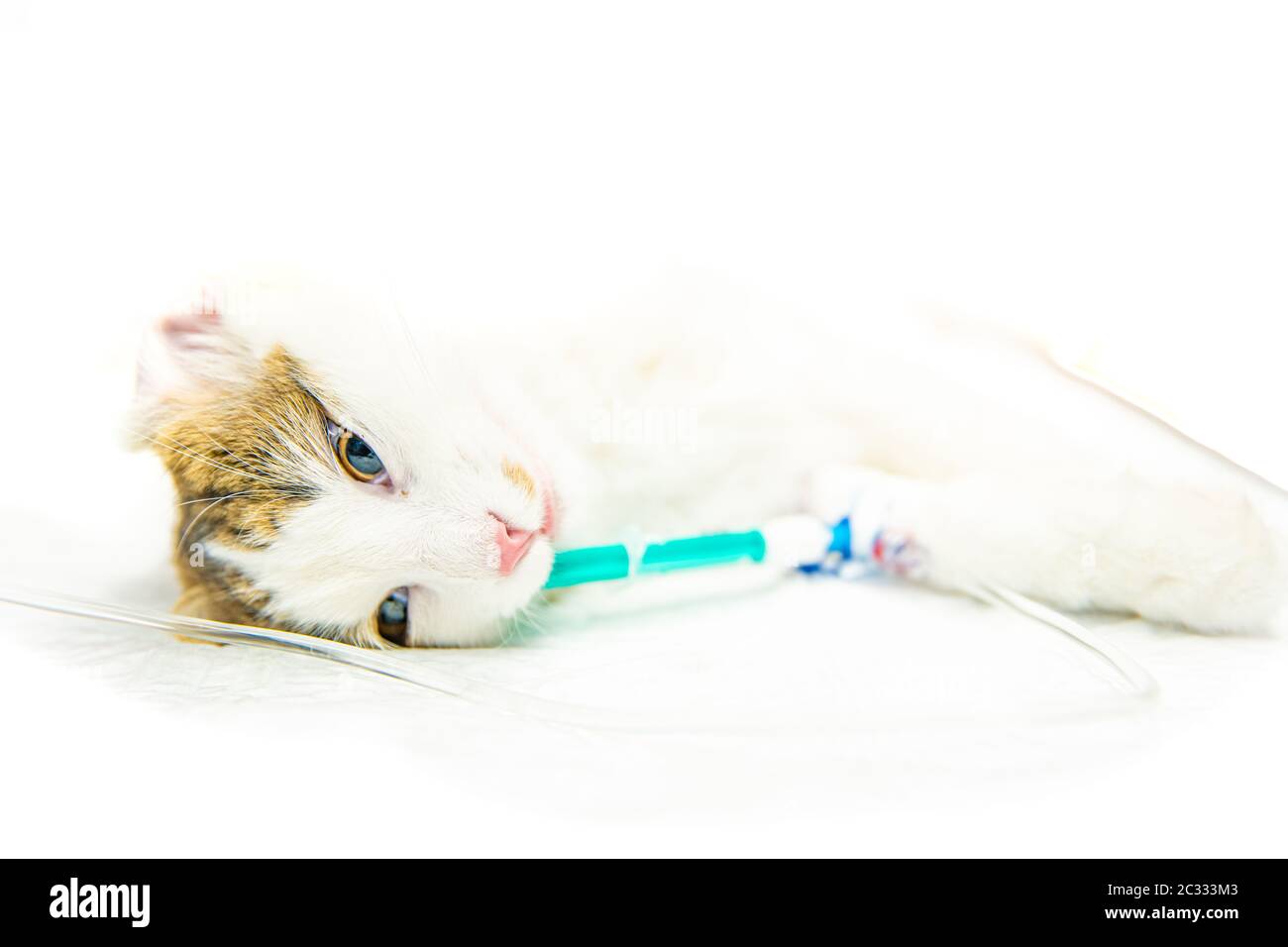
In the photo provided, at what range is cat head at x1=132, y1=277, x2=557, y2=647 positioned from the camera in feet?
2.30

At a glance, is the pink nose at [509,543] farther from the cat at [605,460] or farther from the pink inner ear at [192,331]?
the pink inner ear at [192,331]

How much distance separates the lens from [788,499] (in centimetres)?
102

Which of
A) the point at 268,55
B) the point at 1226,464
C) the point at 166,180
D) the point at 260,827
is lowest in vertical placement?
the point at 260,827

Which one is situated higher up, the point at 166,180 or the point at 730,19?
the point at 730,19

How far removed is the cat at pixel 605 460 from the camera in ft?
2.32

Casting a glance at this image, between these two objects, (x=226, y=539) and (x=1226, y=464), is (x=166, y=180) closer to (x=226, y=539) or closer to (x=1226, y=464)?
(x=226, y=539)

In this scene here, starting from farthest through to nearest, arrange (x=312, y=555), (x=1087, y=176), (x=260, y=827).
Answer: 1. (x=1087, y=176)
2. (x=312, y=555)
3. (x=260, y=827)

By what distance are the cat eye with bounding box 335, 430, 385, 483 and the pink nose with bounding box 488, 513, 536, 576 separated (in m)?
0.11

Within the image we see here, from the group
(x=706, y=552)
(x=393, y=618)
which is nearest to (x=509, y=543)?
(x=393, y=618)

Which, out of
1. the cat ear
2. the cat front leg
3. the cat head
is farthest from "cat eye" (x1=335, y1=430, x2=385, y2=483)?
the cat front leg

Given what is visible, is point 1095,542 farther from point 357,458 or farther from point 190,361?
point 190,361

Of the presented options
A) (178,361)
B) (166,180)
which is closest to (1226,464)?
(178,361)

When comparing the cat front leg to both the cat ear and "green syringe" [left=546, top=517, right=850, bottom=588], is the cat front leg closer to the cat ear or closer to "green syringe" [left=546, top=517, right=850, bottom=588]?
"green syringe" [left=546, top=517, right=850, bottom=588]

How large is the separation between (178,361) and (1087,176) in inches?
37.6
